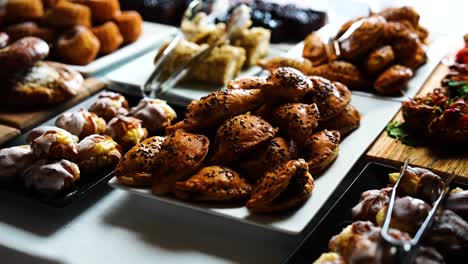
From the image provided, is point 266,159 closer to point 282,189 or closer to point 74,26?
point 282,189

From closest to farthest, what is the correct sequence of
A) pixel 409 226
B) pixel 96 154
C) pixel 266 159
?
pixel 409 226 < pixel 266 159 < pixel 96 154

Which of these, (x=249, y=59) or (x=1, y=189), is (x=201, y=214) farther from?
(x=249, y=59)

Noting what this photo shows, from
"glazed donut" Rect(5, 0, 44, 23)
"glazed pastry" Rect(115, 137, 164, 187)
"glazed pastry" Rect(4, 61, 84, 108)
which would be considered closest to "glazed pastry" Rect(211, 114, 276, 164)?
"glazed pastry" Rect(115, 137, 164, 187)

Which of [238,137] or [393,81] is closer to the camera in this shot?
[238,137]

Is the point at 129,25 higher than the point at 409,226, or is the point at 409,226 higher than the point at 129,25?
the point at 409,226

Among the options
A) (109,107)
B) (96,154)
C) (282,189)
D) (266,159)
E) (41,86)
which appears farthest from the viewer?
(41,86)

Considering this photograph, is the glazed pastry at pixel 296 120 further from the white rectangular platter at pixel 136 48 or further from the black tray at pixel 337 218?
the white rectangular platter at pixel 136 48

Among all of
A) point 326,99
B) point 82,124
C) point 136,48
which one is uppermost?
point 326,99

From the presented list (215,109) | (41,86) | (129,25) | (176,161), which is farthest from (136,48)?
(176,161)
